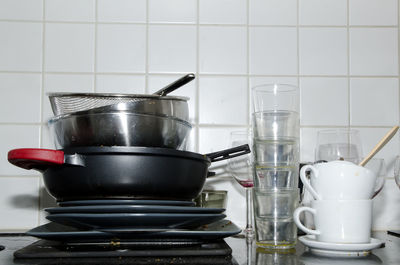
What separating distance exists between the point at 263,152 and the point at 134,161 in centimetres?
24

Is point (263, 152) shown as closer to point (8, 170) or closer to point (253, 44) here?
point (253, 44)

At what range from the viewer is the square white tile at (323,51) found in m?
1.38

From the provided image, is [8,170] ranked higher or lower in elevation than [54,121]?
lower

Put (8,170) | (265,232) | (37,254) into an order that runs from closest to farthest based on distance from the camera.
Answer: (37,254), (265,232), (8,170)

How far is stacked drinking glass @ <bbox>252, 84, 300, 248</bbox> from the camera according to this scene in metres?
0.88

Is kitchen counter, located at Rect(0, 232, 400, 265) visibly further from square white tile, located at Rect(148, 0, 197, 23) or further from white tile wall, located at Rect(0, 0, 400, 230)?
square white tile, located at Rect(148, 0, 197, 23)

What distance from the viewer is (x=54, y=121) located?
3.07 ft

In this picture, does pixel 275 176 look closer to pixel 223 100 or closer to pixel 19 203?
pixel 223 100

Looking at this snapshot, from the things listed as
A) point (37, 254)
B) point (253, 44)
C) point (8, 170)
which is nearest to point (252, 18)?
point (253, 44)

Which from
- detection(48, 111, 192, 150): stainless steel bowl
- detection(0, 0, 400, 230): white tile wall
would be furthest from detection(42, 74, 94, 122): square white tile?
detection(48, 111, 192, 150): stainless steel bowl

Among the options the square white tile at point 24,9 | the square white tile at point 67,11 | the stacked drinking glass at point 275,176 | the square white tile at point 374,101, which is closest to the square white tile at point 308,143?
the square white tile at point 374,101

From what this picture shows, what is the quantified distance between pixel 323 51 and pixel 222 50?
0.29 m

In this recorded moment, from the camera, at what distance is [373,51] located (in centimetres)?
139

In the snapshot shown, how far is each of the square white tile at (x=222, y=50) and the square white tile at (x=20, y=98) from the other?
46 cm
